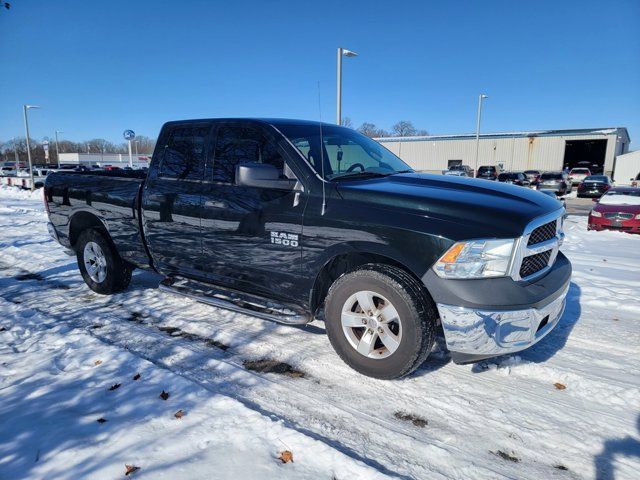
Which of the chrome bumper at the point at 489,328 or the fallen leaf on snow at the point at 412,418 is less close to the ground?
the chrome bumper at the point at 489,328

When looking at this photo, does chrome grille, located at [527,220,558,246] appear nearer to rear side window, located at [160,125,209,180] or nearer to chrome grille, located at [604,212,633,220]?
rear side window, located at [160,125,209,180]

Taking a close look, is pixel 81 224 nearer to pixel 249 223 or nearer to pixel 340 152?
pixel 249 223

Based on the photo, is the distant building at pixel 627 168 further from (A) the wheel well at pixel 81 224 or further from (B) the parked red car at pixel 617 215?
(A) the wheel well at pixel 81 224

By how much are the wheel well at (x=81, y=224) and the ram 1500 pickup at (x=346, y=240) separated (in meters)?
0.42

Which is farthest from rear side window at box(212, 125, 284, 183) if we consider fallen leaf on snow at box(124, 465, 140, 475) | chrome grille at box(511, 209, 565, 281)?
fallen leaf on snow at box(124, 465, 140, 475)

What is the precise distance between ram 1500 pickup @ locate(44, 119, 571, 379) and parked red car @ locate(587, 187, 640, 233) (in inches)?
356

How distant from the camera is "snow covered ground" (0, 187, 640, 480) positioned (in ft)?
7.85

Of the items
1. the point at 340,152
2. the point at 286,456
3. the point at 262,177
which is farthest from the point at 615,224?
the point at 286,456

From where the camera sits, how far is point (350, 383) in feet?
A: 10.9

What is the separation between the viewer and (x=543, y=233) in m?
3.24

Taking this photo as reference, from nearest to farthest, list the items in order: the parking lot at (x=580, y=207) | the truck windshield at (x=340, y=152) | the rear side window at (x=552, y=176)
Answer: the truck windshield at (x=340, y=152) → the parking lot at (x=580, y=207) → the rear side window at (x=552, y=176)

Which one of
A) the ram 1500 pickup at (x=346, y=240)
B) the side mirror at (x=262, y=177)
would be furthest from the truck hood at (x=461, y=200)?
the side mirror at (x=262, y=177)

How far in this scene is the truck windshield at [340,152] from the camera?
380 cm

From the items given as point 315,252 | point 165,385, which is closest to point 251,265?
point 315,252
